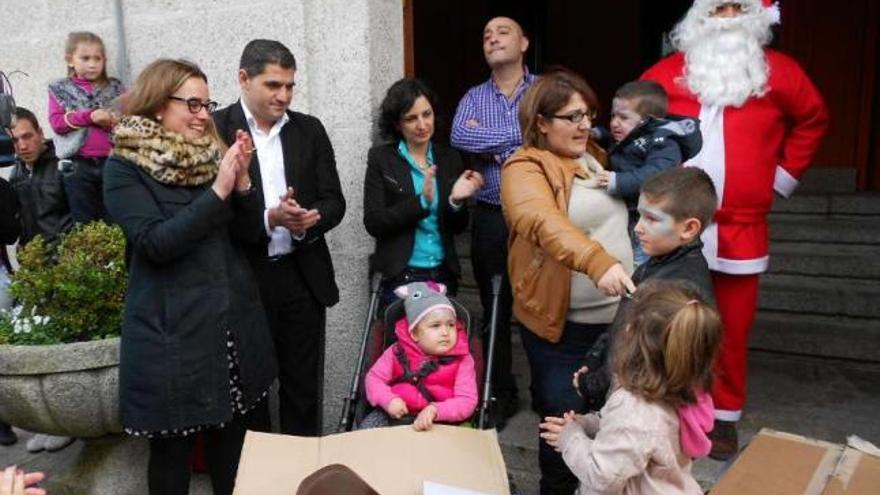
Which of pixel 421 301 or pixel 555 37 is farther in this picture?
pixel 555 37

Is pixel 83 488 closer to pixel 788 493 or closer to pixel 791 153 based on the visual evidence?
pixel 788 493

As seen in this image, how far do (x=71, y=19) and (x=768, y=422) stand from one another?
4704mm

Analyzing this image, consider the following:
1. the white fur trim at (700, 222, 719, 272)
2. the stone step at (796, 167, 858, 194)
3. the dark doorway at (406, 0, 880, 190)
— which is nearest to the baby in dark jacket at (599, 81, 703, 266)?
the white fur trim at (700, 222, 719, 272)

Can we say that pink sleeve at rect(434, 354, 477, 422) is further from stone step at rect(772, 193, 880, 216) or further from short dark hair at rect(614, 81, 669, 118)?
stone step at rect(772, 193, 880, 216)

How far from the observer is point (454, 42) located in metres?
8.26

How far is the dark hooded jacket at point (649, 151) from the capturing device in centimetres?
254

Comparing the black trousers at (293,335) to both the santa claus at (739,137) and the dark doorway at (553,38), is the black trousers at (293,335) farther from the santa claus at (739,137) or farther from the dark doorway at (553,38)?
the dark doorway at (553,38)

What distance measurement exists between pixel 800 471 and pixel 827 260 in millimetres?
3270

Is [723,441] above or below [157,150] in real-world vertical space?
below

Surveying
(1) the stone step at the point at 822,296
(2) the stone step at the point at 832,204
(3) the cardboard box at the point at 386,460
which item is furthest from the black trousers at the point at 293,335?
(2) the stone step at the point at 832,204

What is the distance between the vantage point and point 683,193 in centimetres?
221

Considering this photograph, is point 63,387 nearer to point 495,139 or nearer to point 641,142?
point 495,139

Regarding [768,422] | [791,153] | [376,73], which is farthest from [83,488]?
[791,153]

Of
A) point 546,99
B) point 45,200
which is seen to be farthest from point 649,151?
point 45,200
